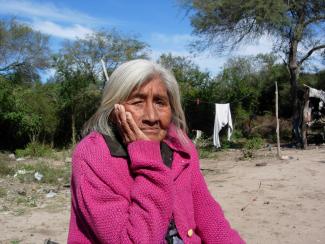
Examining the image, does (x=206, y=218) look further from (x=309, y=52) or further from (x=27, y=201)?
(x=309, y=52)

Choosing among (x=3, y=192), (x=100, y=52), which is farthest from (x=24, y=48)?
(x=3, y=192)

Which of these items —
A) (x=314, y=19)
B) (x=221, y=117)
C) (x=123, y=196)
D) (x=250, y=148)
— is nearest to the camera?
(x=123, y=196)

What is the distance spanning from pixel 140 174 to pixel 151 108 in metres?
0.23

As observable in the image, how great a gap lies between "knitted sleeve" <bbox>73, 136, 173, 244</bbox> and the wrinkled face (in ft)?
0.35

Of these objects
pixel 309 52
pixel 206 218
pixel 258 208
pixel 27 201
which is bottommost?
pixel 27 201

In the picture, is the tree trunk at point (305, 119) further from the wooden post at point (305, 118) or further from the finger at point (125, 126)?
the finger at point (125, 126)

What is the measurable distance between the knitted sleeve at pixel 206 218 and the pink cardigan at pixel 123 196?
4.6 inches

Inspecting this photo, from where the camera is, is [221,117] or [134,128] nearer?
[134,128]

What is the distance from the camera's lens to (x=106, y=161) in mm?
1222

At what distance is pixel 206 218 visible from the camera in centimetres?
146

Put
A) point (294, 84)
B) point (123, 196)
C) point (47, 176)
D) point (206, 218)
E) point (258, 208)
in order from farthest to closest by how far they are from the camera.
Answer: point (294, 84)
point (47, 176)
point (258, 208)
point (206, 218)
point (123, 196)

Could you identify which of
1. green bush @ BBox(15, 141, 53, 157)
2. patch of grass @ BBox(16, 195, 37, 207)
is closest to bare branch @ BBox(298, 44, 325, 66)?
green bush @ BBox(15, 141, 53, 157)

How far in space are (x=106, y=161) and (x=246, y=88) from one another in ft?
56.0

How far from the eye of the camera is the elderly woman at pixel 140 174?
46.2 inches
